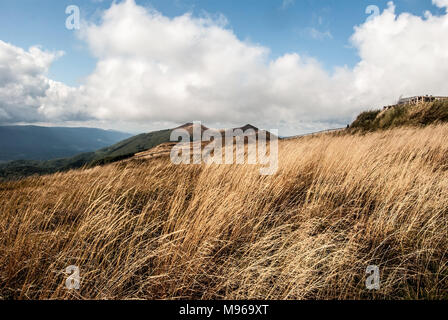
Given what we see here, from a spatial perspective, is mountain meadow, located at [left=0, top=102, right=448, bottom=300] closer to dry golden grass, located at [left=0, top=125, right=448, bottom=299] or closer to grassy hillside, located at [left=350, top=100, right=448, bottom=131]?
dry golden grass, located at [left=0, top=125, right=448, bottom=299]

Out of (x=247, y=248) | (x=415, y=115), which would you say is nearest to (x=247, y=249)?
(x=247, y=248)

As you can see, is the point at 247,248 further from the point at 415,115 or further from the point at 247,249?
the point at 415,115

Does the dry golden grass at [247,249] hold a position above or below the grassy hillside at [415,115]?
below

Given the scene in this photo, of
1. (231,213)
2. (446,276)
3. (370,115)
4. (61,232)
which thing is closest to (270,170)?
(231,213)

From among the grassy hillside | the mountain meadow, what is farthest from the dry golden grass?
the grassy hillside

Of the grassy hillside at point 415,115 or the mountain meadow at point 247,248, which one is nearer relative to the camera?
the mountain meadow at point 247,248

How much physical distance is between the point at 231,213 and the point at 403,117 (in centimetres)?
1925

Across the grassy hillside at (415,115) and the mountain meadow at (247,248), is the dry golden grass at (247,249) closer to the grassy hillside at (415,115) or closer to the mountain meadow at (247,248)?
the mountain meadow at (247,248)

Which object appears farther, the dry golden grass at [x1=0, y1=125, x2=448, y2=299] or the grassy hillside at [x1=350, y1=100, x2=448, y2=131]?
the grassy hillside at [x1=350, y1=100, x2=448, y2=131]

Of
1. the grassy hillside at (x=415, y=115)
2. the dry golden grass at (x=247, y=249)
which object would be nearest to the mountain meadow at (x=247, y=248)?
the dry golden grass at (x=247, y=249)

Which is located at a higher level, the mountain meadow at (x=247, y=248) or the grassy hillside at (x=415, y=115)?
the grassy hillside at (x=415, y=115)
